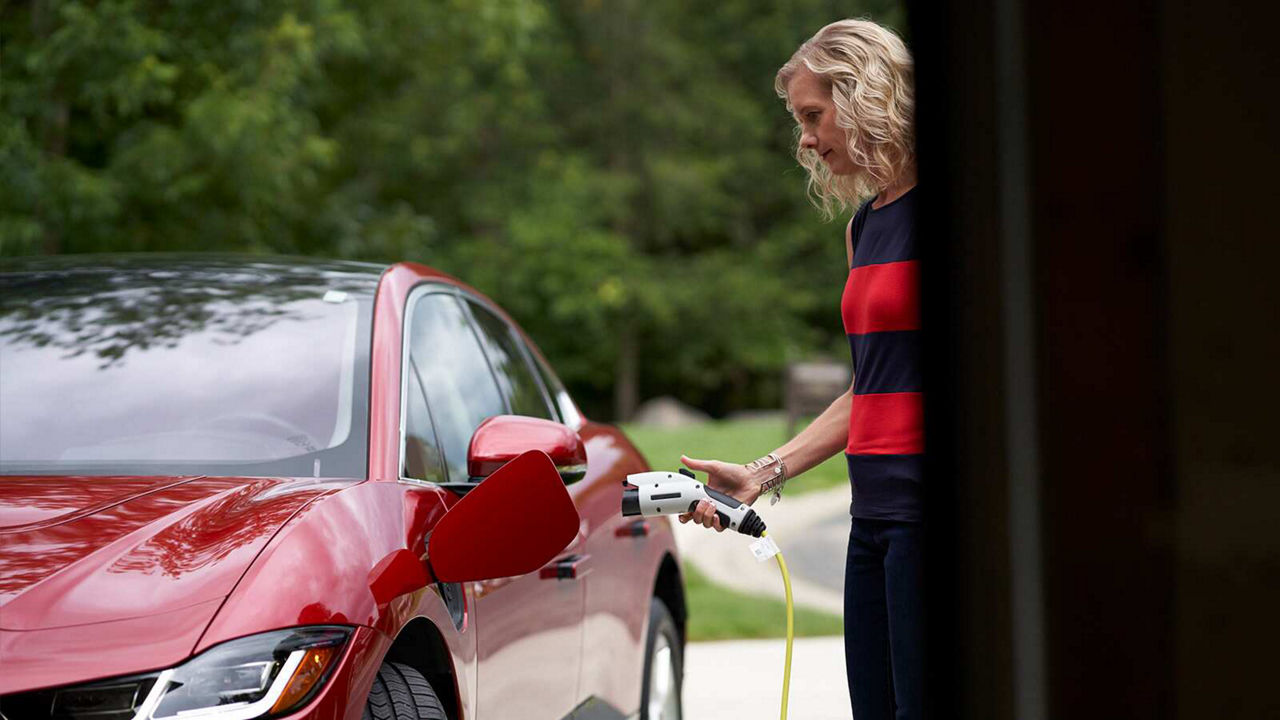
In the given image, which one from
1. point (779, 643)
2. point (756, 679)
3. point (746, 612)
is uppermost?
point (756, 679)

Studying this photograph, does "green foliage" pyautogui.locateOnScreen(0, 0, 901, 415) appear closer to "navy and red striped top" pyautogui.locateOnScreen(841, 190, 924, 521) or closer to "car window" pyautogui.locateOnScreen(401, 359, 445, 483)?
"car window" pyautogui.locateOnScreen(401, 359, 445, 483)

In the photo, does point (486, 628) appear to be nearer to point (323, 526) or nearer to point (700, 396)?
point (323, 526)

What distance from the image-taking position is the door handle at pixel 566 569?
11.6 ft

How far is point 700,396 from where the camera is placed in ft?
119

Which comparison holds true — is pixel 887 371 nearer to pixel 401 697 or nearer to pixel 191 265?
pixel 401 697

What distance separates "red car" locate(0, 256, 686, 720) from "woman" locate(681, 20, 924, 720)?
0.54 meters

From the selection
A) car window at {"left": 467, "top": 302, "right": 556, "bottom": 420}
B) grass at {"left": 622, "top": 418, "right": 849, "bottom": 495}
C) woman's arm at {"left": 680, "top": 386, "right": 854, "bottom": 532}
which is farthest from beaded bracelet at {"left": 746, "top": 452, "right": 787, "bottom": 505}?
grass at {"left": 622, "top": 418, "right": 849, "bottom": 495}

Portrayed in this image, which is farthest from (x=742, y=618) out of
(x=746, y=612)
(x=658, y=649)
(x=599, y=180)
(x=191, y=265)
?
(x=599, y=180)

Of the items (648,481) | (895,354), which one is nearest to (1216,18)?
(895,354)

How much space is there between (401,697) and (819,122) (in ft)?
4.14

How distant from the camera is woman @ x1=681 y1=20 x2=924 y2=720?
2701 millimetres

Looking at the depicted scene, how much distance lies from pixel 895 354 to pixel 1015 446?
4.91 ft

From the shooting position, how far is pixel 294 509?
2.62 meters

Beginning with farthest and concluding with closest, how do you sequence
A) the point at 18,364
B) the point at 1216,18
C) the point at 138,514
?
the point at 18,364
the point at 138,514
the point at 1216,18
